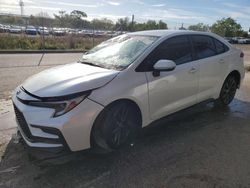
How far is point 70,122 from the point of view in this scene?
3.16m

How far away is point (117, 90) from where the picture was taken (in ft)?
11.7

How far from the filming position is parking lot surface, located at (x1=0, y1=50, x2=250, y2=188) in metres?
3.21

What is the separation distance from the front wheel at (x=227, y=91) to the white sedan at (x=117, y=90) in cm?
34

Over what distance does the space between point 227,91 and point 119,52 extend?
275cm

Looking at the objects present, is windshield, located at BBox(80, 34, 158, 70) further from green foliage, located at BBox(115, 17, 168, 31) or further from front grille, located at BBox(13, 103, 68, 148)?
green foliage, located at BBox(115, 17, 168, 31)

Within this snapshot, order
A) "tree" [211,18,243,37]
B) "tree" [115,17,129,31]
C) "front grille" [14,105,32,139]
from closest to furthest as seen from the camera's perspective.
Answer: "front grille" [14,105,32,139] → "tree" [115,17,129,31] → "tree" [211,18,243,37]

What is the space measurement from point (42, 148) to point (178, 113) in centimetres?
234

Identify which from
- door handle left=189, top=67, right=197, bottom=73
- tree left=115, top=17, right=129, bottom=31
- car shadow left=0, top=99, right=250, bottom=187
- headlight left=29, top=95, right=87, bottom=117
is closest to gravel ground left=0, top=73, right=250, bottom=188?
car shadow left=0, top=99, right=250, bottom=187

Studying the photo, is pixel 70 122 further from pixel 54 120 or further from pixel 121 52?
pixel 121 52

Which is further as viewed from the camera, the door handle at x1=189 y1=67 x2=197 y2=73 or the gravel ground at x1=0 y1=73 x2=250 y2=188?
the door handle at x1=189 y1=67 x2=197 y2=73

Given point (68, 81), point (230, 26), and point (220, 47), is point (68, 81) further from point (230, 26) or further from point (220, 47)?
point (230, 26)

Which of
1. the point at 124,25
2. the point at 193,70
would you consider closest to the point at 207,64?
the point at 193,70

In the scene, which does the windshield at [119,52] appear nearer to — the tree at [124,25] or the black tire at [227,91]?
the black tire at [227,91]

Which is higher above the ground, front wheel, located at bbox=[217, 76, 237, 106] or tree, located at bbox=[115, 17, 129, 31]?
tree, located at bbox=[115, 17, 129, 31]
